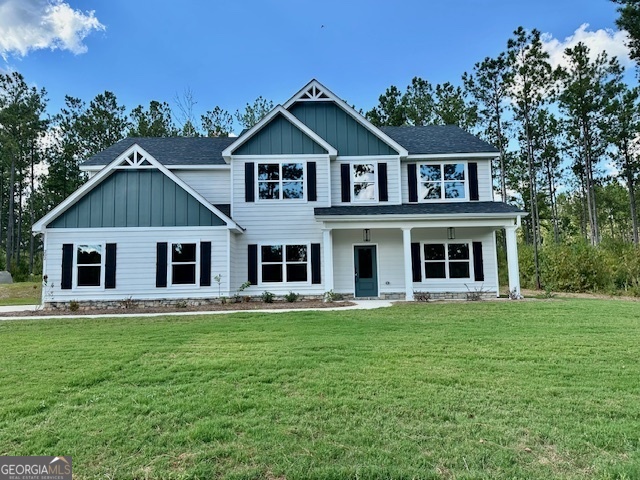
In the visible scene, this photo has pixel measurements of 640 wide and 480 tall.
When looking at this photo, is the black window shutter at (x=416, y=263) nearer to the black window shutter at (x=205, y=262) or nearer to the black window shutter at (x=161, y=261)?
the black window shutter at (x=205, y=262)

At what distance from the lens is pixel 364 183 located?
15.5 m

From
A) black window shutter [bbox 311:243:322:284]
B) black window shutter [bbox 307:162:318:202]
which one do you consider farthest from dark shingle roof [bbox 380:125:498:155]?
black window shutter [bbox 311:243:322:284]

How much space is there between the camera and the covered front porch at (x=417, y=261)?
1502 centimetres

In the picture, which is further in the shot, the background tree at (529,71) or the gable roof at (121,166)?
the background tree at (529,71)

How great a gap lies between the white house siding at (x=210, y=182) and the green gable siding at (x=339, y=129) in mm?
3949

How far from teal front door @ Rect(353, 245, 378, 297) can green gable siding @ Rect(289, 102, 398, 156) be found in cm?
392

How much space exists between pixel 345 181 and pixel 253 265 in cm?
487

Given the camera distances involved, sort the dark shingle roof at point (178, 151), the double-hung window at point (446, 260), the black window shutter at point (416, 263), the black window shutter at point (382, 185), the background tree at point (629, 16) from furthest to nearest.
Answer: the background tree at point (629, 16) → the dark shingle roof at point (178, 151) → the black window shutter at point (382, 185) → the double-hung window at point (446, 260) → the black window shutter at point (416, 263)

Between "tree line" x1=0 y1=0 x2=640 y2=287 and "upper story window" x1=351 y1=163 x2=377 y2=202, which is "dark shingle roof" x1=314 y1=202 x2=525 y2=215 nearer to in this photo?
"upper story window" x1=351 y1=163 x2=377 y2=202

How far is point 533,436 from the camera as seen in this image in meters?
3.20

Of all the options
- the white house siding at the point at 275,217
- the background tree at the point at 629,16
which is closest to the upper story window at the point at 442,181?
the white house siding at the point at 275,217

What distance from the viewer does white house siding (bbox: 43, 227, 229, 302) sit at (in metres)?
13.3

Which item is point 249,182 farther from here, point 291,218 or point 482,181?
point 482,181

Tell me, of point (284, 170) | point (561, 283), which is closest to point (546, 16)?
point (561, 283)
